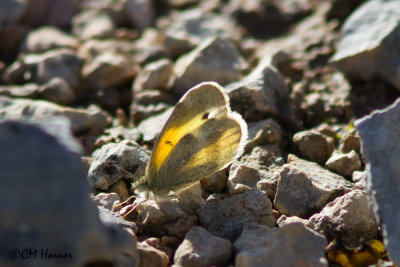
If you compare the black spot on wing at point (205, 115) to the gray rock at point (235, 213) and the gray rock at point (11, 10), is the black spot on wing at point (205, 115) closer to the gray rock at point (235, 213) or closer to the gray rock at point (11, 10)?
the gray rock at point (235, 213)

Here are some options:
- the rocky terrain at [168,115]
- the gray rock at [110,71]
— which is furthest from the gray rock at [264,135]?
the gray rock at [110,71]

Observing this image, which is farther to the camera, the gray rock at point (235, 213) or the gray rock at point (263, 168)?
the gray rock at point (263, 168)

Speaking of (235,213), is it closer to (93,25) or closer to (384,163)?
(384,163)

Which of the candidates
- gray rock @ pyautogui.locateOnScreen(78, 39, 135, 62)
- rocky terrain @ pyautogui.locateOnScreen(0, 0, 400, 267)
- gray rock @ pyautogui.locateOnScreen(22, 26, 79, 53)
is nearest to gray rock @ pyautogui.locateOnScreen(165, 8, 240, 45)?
rocky terrain @ pyautogui.locateOnScreen(0, 0, 400, 267)

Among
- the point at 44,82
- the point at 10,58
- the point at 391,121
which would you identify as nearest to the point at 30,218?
the point at 391,121

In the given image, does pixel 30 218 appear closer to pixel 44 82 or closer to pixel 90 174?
pixel 90 174

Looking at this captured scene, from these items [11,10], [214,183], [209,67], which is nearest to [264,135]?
[214,183]

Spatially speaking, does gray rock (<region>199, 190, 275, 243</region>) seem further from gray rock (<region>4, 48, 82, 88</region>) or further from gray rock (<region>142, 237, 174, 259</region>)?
gray rock (<region>4, 48, 82, 88</region>)
